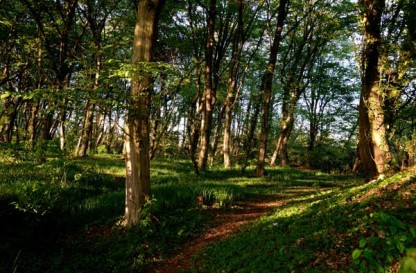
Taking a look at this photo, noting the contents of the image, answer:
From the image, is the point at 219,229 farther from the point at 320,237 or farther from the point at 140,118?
the point at 140,118

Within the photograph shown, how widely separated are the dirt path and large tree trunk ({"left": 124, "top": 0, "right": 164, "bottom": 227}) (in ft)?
5.01

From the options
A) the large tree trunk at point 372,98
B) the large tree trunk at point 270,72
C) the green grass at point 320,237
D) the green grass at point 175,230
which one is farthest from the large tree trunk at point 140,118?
the large tree trunk at point 270,72

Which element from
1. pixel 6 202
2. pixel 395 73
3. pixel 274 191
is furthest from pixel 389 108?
pixel 6 202

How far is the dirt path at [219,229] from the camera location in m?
5.85

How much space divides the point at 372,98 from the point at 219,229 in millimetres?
5116

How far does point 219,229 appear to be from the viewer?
24.0 feet

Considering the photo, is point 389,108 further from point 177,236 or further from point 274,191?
point 177,236

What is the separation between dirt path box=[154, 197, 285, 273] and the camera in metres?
5.85

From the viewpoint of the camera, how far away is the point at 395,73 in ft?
28.7

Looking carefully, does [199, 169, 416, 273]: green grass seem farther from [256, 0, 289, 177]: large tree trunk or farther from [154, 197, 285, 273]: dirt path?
[256, 0, 289, 177]: large tree trunk

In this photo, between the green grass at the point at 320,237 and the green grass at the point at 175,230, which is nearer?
the green grass at the point at 320,237

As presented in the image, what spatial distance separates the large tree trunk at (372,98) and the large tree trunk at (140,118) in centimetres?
546

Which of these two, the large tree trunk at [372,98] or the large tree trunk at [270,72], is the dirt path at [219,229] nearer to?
the large tree trunk at [372,98]

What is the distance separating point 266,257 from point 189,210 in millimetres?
3897
